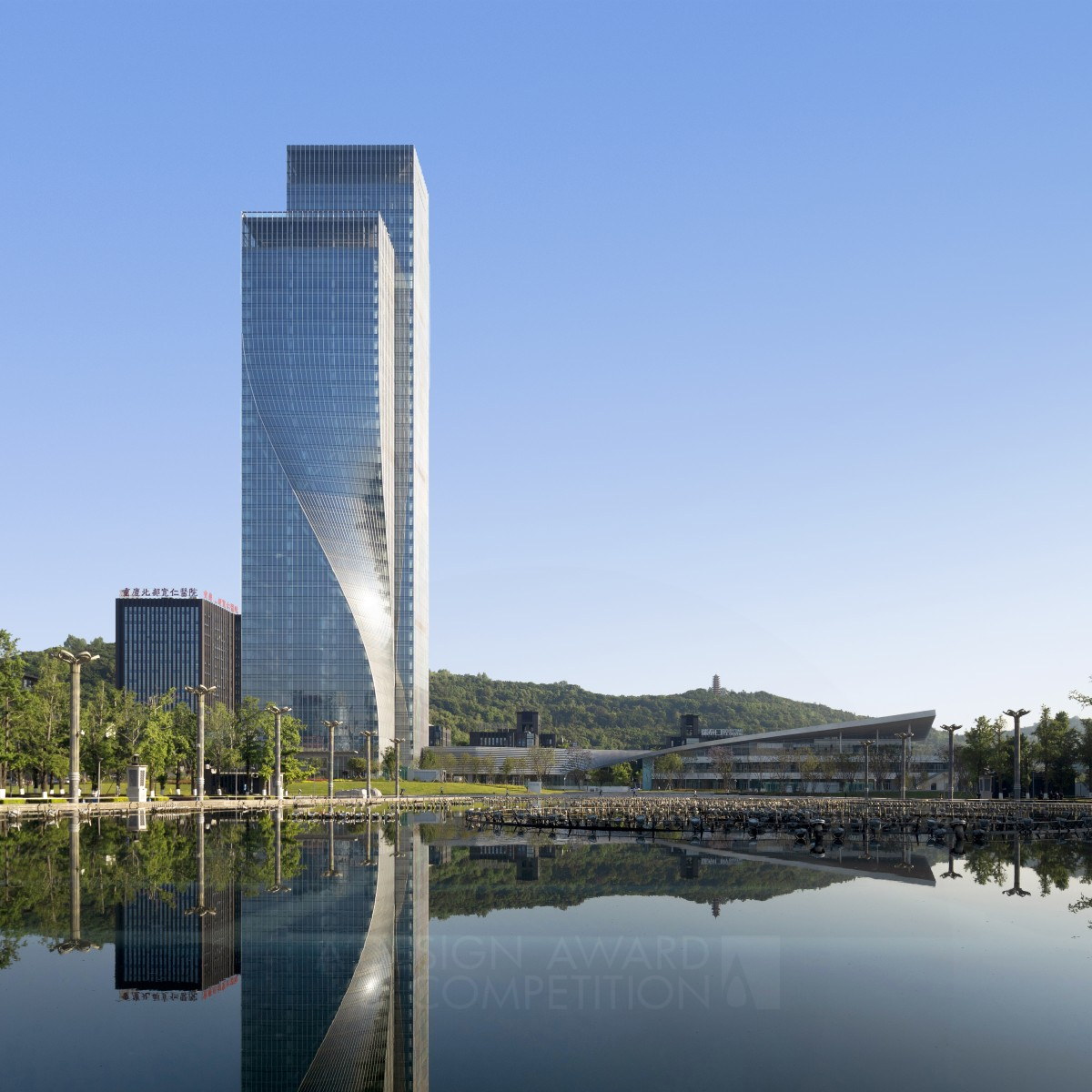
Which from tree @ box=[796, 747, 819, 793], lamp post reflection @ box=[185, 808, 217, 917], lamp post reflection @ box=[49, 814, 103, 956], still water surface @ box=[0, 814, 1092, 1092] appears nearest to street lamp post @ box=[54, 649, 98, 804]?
lamp post reflection @ box=[49, 814, 103, 956]

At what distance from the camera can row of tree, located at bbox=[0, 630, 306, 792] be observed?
9650cm

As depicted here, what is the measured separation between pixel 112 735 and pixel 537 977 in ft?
310

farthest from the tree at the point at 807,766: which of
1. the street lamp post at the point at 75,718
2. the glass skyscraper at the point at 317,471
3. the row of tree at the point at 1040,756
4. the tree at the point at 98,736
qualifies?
the street lamp post at the point at 75,718

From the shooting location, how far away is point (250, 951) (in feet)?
84.0

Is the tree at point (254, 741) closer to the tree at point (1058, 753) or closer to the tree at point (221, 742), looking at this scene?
the tree at point (221, 742)

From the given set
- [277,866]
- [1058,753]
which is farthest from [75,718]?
[1058,753]

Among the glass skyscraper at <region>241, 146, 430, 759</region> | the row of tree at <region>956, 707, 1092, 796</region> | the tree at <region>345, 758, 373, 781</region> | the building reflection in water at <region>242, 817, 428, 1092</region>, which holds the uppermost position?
the glass skyscraper at <region>241, 146, 430, 759</region>

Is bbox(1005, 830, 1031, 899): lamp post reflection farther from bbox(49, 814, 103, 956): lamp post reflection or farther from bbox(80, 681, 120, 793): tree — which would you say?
bbox(80, 681, 120, 793): tree

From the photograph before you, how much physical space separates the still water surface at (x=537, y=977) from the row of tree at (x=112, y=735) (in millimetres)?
58159

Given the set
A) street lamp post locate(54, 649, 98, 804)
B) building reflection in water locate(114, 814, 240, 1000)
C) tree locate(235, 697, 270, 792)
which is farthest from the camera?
tree locate(235, 697, 270, 792)

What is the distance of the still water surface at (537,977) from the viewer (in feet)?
57.0

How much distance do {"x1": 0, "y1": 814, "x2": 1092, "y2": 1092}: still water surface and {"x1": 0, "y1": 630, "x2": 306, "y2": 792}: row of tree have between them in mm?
58159

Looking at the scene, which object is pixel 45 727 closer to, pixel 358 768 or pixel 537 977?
pixel 358 768

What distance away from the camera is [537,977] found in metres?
23.4
